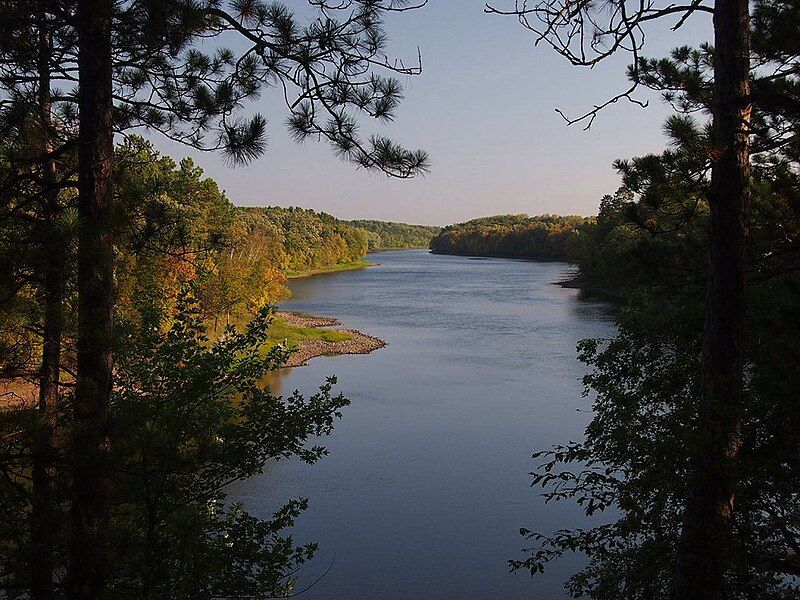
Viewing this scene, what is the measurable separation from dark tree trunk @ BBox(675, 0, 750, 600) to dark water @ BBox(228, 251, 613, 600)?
6.07 meters

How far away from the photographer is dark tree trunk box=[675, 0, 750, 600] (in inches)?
160

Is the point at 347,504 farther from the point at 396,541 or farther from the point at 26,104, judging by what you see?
the point at 26,104

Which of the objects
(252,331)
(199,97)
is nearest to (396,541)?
(252,331)

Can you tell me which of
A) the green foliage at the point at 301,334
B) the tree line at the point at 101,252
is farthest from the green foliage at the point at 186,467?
the green foliage at the point at 301,334

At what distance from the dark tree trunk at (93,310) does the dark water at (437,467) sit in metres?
6.71

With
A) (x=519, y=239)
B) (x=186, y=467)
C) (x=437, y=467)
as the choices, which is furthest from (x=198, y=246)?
(x=519, y=239)

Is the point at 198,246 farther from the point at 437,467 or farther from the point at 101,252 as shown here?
the point at 437,467

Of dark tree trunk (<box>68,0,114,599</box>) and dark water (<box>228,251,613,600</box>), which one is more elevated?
dark tree trunk (<box>68,0,114,599</box>)

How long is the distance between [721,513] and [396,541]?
7835 millimetres

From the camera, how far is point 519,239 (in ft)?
357

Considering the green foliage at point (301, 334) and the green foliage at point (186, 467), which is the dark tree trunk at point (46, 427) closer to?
the green foliage at point (186, 467)

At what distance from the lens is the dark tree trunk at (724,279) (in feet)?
13.3

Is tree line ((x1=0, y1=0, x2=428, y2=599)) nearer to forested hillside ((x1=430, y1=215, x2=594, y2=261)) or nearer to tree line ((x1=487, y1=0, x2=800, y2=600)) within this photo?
tree line ((x1=487, y1=0, x2=800, y2=600))

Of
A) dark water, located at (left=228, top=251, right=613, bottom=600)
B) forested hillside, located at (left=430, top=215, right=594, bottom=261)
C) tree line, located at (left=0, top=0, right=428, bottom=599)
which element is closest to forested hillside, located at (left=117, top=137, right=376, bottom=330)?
tree line, located at (left=0, top=0, right=428, bottom=599)
